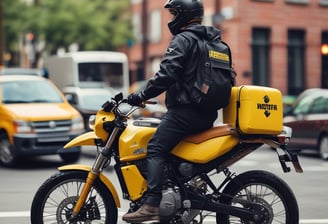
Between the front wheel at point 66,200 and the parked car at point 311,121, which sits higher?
the front wheel at point 66,200

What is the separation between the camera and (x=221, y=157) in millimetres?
5863

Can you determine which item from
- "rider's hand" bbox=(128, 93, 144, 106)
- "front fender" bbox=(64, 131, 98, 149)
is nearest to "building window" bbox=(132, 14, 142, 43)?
"front fender" bbox=(64, 131, 98, 149)

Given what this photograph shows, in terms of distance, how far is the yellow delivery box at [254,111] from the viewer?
578cm

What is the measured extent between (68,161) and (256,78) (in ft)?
71.3

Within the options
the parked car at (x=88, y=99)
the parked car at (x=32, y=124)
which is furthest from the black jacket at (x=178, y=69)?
the parked car at (x=88, y=99)

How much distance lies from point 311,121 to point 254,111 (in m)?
9.81

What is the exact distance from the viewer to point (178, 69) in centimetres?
567

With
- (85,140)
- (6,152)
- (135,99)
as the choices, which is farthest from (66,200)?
(6,152)

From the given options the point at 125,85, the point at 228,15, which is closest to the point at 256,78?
the point at 228,15

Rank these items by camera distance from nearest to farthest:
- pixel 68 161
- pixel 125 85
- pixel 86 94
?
pixel 68 161 < pixel 86 94 < pixel 125 85

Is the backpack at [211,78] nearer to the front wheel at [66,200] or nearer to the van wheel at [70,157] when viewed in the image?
the front wheel at [66,200]

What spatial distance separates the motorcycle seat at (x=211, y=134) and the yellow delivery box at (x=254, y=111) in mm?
54

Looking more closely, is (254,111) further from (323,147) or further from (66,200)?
(323,147)

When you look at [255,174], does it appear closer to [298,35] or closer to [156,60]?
[298,35]
